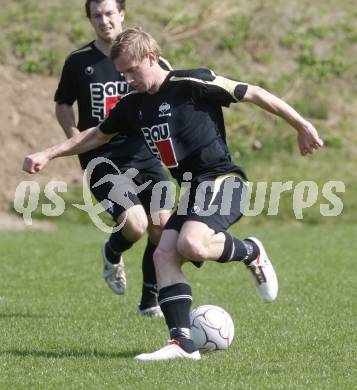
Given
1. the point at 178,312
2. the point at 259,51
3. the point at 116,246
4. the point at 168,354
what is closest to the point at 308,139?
the point at 178,312

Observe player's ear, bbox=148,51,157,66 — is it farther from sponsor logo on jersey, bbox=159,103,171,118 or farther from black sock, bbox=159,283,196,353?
black sock, bbox=159,283,196,353

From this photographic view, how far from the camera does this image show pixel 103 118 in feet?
27.0

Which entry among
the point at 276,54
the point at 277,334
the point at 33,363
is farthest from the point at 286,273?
the point at 276,54

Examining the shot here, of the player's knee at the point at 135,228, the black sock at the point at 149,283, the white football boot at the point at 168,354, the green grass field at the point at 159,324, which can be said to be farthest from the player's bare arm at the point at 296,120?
the black sock at the point at 149,283

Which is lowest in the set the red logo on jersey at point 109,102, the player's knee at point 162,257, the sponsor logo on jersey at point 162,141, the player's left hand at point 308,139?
the player's knee at point 162,257

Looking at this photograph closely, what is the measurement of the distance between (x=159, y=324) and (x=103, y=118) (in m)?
1.74

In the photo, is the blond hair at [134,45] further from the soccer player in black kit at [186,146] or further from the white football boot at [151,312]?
the white football boot at [151,312]

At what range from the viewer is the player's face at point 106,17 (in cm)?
794

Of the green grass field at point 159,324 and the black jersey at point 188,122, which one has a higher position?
the black jersey at point 188,122

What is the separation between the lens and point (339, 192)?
17453mm

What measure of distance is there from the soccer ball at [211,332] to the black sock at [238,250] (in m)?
0.40

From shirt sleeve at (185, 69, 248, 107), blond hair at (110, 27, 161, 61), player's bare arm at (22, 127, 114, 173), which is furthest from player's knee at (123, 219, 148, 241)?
blond hair at (110, 27, 161, 61)

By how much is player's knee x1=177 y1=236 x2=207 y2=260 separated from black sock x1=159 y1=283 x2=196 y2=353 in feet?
0.79

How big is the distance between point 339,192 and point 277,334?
10580 mm
